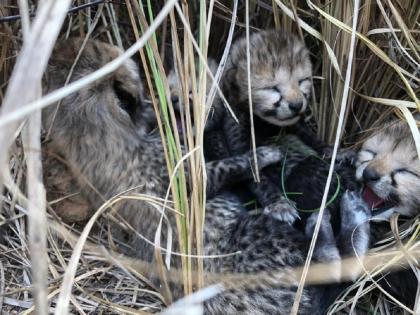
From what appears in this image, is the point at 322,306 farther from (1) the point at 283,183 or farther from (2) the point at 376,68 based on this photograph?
(2) the point at 376,68

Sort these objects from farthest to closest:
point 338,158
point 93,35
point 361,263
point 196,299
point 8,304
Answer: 1. point 93,35
2. point 338,158
3. point 8,304
4. point 361,263
5. point 196,299

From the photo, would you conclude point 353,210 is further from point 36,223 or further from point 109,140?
Answer: point 36,223

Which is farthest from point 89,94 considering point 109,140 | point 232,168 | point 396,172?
point 396,172

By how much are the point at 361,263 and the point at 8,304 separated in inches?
54.3

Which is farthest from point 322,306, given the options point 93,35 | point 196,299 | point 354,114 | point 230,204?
point 93,35

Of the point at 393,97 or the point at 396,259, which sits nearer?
the point at 396,259

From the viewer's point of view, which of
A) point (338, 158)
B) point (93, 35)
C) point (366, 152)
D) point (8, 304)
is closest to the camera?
A: point (8, 304)

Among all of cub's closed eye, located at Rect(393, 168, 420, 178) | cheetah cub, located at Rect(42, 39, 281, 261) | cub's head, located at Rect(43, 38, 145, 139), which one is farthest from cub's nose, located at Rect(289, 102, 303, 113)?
cub's head, located at Rect(43, 38, 145, 139)

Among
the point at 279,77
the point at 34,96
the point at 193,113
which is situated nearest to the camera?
the point at 34,96

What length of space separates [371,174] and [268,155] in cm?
53

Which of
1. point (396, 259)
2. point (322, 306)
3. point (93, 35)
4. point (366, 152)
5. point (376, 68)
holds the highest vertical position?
point (93, 35)

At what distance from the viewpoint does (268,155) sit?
116 inches

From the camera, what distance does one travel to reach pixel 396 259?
2.35 metres

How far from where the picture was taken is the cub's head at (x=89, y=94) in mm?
2633
